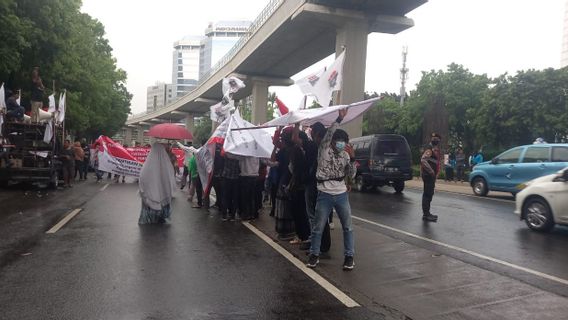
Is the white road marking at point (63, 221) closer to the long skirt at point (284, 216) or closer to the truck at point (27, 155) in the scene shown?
the long skirt at point (284, 216)

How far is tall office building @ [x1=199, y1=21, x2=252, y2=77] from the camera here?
14150 cm

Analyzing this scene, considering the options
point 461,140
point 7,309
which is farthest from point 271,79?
point 7,309

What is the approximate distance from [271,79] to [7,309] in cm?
4418

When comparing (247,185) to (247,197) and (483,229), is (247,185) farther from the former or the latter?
(483,229)

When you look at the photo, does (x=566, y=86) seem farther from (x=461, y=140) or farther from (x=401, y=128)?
(x=401, y=128)

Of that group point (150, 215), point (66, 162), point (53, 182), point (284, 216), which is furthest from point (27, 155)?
point (284, 216)

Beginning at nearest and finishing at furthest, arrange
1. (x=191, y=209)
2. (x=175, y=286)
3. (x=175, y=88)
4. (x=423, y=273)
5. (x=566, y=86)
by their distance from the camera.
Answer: (x=175, y=286)
(x=423, y=273)
(x=191, y=209)
(x=566, y=86)
(x=175, y=88)

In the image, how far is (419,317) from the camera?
479 centimetres

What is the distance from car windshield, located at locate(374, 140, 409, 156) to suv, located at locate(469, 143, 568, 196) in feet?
8.70

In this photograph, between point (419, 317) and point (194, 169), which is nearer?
point (419, 317)

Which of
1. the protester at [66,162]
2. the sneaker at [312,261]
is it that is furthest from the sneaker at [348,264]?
the protester at [66,162]

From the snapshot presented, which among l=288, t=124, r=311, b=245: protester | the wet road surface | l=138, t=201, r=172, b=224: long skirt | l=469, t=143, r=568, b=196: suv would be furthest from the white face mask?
l=469, t=143, r=568, b=196: suv

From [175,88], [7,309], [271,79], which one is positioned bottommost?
[7,309]

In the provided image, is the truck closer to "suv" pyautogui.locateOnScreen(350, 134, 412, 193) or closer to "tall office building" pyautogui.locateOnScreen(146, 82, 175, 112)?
"suv" pyautogui.locateOnScreen(350, 134, 412, 193)
